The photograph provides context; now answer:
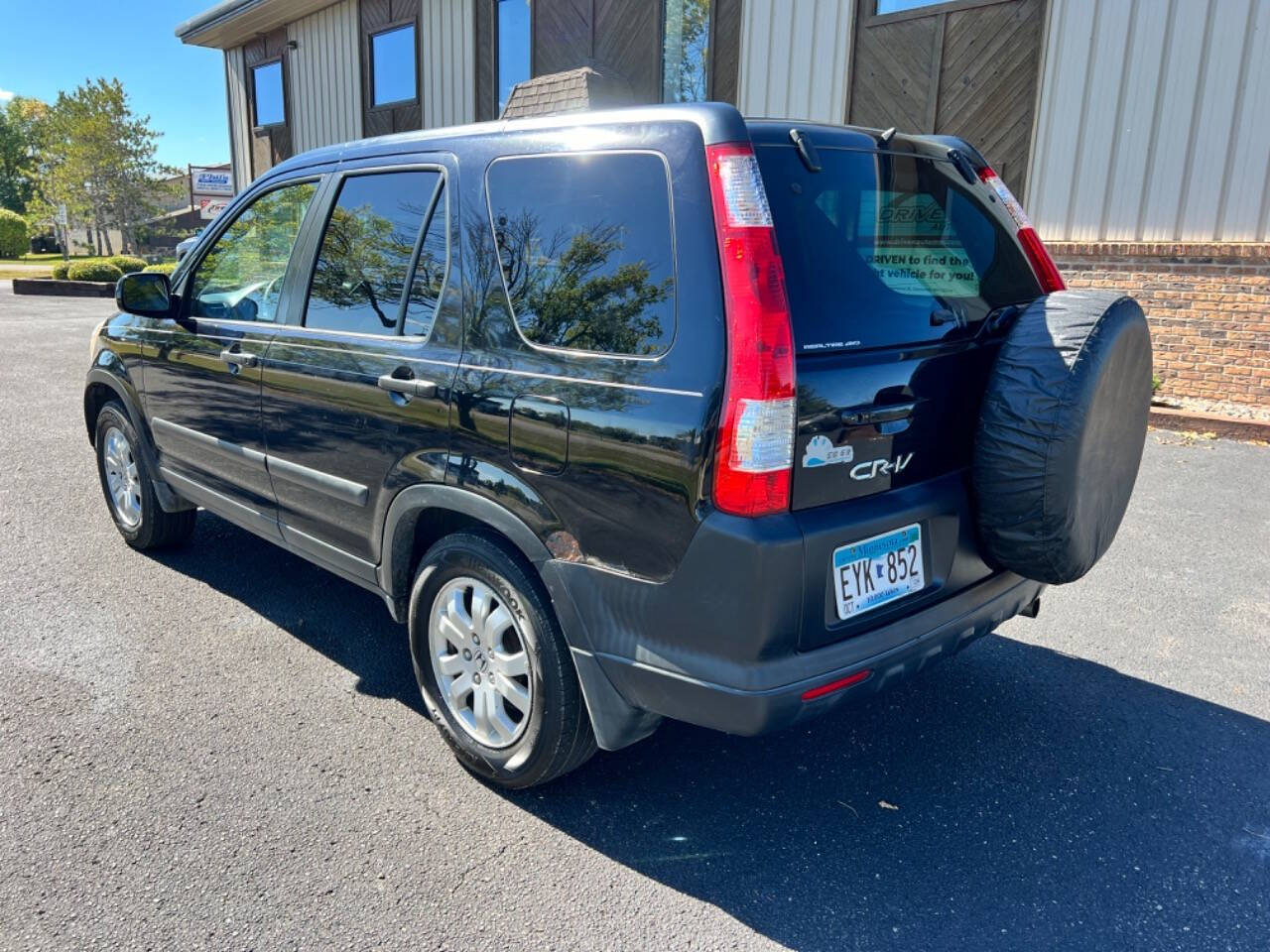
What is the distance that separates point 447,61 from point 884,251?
1425cm

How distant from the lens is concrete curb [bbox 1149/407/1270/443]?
295 inches

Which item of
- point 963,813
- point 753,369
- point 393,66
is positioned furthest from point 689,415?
point 393,66

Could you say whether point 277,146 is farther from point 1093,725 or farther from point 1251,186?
point 1093,725

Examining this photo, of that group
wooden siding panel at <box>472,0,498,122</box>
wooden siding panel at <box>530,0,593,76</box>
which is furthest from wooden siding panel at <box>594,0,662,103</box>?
wooden siding panel at <box>472,0,498,122</box>

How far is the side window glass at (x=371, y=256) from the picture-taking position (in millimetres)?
2947

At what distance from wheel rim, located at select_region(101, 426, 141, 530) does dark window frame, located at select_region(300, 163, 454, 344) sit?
1.85 metres

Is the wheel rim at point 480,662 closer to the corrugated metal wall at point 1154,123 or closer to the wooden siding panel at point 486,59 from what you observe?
the corrugated metal wall at point 1154,123

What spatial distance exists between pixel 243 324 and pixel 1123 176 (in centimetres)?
800

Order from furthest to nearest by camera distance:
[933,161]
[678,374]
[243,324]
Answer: [243,324], [933,161], [678,374]

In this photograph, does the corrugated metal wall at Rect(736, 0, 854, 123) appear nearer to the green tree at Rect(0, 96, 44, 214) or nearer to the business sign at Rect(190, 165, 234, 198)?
the business sign at Rect(190, 165, 234, 198)

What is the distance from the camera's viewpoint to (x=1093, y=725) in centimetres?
321

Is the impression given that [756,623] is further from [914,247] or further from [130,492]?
[130,492]

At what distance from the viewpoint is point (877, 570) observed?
2320 mm

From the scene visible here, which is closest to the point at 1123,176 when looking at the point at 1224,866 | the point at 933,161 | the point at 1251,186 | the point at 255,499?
the point at 1251,186
